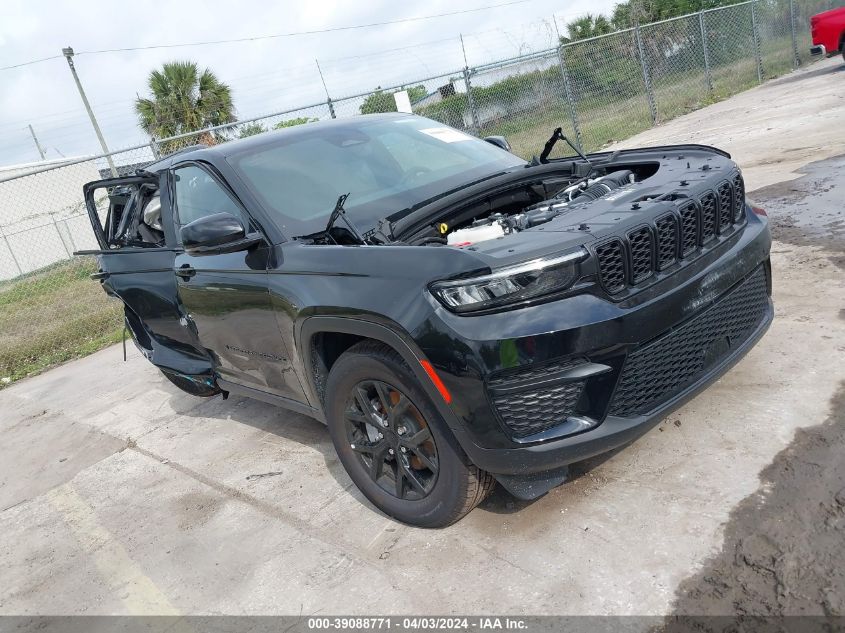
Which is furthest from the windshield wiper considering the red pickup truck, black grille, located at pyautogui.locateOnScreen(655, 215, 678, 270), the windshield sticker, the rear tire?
the red pickup truck

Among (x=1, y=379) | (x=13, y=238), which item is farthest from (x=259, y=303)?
(x=13, y=238)

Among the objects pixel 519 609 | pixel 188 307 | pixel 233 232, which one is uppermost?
pixel 233 232

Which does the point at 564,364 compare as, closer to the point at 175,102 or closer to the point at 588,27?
the point at 175,102

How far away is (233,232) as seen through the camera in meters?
3.17

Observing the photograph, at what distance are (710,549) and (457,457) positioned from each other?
94 cm

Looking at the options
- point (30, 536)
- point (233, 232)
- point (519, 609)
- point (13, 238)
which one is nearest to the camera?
point (519, 609)

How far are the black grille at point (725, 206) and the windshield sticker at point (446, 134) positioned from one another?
183 centimetres

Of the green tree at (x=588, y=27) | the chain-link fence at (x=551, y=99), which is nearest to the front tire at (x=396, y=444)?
the chain-link fence at (x=551, y=99)

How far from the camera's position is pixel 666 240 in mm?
2604

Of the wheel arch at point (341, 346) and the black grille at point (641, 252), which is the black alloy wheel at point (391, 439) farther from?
the black grille at point (641, 252)

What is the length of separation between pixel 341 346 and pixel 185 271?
1394 millimetres

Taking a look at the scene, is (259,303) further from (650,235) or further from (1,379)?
(1,379)

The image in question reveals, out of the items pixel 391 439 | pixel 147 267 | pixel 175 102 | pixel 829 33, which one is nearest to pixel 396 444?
pixel 391 439

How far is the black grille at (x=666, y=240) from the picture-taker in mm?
2568
